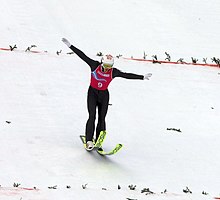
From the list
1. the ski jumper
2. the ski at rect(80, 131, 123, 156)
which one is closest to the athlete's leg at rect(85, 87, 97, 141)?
the ski jumper

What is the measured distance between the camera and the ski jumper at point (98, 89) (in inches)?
442

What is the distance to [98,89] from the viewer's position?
11289mm

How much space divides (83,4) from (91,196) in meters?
7.41

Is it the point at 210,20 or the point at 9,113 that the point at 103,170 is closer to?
the point at 9,113

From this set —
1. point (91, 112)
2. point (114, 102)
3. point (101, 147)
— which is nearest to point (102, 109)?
point (91, 112)

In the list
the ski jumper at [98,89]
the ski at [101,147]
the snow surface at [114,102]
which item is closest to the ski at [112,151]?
the ski at [101,147]

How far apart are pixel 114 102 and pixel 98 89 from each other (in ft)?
6.68

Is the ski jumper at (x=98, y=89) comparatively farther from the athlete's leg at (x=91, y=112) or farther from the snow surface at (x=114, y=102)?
the snow surface at (x=114, y=102)

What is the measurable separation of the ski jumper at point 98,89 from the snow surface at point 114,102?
16.4 inches

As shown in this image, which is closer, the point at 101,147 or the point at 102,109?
the point at 102,109

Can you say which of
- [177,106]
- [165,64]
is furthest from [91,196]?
[165,64]

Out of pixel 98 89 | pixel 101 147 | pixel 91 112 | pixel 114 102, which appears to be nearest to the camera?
pixel 98 89

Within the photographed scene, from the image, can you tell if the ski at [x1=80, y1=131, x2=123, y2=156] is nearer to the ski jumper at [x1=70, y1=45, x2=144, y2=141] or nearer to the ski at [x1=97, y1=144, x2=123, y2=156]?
the ski at [x1=97, y1=144, x2=123, y2=156]

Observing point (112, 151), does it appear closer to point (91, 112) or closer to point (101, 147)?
point (101, 147)
